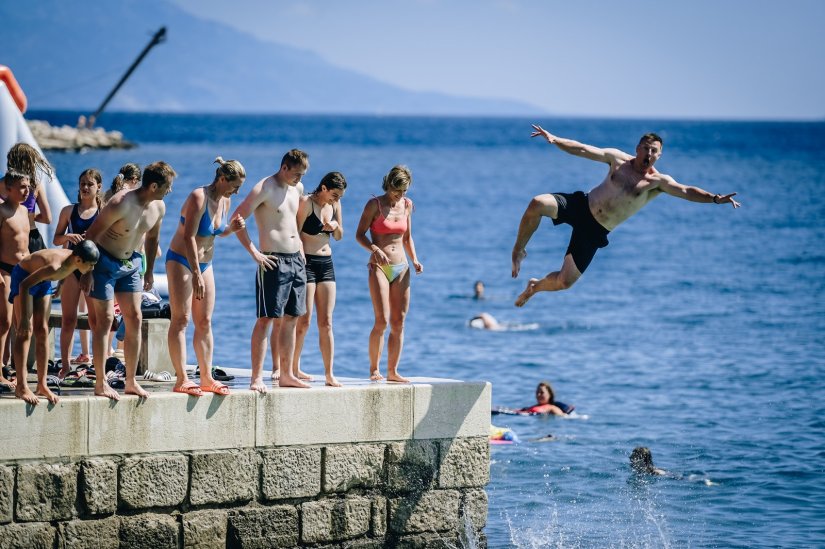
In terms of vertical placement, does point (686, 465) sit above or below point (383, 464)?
below

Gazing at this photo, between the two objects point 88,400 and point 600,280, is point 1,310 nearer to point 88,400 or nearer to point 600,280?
point 88,400

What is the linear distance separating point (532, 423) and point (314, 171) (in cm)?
6511

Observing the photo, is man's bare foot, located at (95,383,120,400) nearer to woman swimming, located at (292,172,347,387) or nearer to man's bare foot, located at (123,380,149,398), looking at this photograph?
man's bare foot, located at (123,380,149,398)

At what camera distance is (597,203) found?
1227 cm

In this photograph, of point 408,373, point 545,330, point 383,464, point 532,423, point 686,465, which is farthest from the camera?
point 545,330

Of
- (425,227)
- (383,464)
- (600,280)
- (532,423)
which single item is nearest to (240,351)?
(532,423)

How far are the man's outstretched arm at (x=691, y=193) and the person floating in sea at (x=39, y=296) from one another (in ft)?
16.6

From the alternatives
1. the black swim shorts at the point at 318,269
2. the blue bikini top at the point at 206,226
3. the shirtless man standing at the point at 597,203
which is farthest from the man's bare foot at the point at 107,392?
the shirtless man standing at the point at 597,203

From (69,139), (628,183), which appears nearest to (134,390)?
(628,183)

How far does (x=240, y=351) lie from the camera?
25078 millimetres

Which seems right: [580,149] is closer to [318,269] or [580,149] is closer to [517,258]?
[517,258]

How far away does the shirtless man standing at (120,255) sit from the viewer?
10602mm

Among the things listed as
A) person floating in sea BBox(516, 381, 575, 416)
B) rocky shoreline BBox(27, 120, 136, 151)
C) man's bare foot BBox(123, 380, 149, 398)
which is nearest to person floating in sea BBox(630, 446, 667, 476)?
person floating in sea BBox(516, 381, 575, 416)

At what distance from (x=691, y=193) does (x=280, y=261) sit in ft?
12.2
